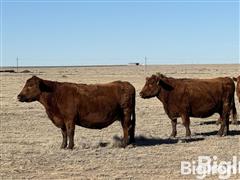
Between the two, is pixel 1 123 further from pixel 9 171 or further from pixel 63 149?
pixel 9 171

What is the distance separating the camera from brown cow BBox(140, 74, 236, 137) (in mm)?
16406

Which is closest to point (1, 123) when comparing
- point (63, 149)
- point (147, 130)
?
point (147, 130)

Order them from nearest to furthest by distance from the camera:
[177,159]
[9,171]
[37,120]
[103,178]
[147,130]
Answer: [103,178] → [9,171] → [177,159] → [147,130] → [37,120]

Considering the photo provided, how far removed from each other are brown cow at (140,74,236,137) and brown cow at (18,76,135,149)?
203cm

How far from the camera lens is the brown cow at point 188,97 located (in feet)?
53.8

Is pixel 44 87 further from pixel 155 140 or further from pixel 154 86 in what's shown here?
pixel 154 86

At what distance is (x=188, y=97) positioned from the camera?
Result: 53.9ft

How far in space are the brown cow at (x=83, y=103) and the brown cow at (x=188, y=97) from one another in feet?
6.66

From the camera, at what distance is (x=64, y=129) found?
566 inches

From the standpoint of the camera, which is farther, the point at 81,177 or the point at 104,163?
the point at 104,163

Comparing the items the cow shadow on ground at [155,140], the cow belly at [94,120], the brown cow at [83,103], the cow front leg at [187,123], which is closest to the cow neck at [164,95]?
the cow front leg at [187,123]

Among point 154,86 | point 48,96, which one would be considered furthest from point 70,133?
point 154,86

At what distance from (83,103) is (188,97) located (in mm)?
3684

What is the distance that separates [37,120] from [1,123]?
1.59m
